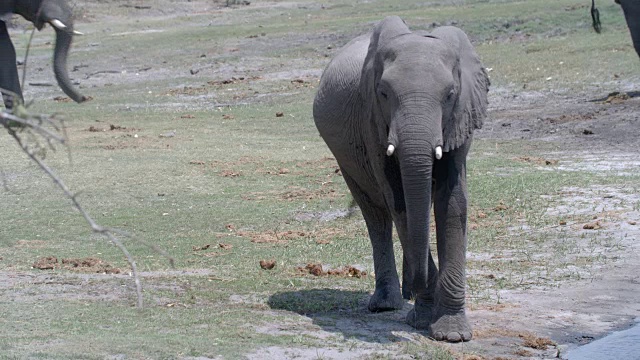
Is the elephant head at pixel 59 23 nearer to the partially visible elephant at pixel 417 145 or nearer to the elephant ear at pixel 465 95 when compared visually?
the partially visible elephant at pixel 417 145

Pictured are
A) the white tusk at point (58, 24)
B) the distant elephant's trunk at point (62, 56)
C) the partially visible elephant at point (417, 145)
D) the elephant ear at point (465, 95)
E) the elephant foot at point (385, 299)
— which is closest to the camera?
the partially visible elephant at point (417, 145)

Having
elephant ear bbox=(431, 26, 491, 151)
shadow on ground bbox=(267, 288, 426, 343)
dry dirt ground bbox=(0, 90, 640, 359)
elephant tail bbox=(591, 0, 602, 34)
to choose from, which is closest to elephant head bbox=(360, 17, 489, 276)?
elephant ear bbox=(431, 26, 491, 151)

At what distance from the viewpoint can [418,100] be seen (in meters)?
7.12

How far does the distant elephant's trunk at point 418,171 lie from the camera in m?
6.96

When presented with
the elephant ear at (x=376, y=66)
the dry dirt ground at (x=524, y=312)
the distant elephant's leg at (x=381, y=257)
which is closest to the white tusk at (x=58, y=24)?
the dry dirt ground at (x=524, y=312)

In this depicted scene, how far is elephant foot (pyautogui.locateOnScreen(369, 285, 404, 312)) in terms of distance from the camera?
333 inches

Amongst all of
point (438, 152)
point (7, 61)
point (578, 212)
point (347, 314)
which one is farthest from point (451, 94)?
point (7, 61)

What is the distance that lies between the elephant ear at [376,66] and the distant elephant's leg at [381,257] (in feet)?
3.54

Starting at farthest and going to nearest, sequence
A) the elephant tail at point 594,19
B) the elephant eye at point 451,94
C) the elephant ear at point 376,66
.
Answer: the elephant tail at point 594,19 < the elephant ear at point 376,66 < the elephant eye at point 451,94

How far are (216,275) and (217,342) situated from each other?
233 cm

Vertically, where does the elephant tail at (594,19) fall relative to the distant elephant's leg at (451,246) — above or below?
below

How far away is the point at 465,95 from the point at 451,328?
1540mm

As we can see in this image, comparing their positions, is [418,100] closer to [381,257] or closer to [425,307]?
[425,307]

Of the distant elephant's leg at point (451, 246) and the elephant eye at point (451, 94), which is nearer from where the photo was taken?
the elephant eye at point (451, 94)
